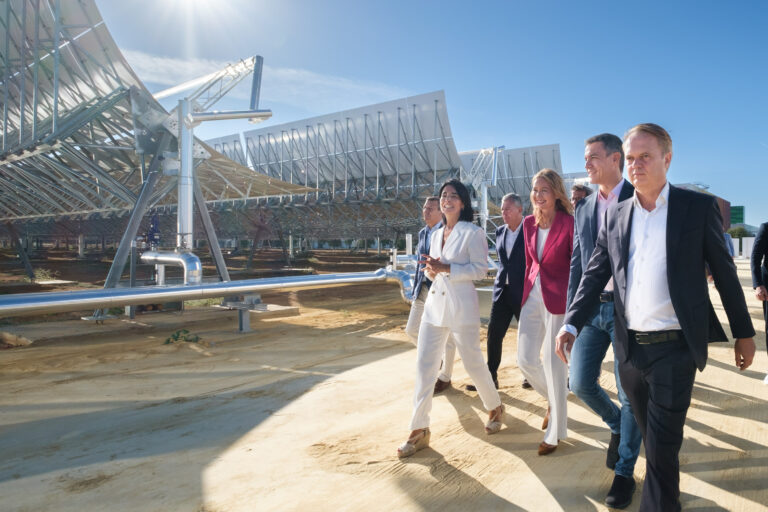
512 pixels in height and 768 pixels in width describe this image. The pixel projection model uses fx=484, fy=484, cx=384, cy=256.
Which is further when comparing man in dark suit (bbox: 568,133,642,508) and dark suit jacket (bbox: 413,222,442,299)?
dark suit jacket (bbox: 413,222,442,299)

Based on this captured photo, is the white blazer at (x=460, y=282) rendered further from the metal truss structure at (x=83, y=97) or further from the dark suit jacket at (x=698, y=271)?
the metal truss structure at (x=83, y=97)

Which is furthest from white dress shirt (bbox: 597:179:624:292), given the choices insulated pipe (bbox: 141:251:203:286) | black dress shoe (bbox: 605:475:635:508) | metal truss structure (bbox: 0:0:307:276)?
metal truss structure (bbox: 0:0:307:276)

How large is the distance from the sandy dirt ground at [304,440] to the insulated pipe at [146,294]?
2.77 ft

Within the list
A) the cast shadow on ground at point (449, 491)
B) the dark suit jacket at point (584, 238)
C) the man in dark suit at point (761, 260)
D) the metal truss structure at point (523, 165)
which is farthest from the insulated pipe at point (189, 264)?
the metal truss structure at point (523, 165)

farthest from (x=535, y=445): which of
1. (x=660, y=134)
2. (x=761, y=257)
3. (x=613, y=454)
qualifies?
(x=761, y=257)

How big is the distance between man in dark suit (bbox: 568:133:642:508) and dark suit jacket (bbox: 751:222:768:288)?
298cm

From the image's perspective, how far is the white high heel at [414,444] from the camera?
3.19 metres

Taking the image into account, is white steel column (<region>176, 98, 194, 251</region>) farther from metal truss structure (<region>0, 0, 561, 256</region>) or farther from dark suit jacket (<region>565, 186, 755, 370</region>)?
dark suit jacket (<region>565, 186, 755, 370</region>)

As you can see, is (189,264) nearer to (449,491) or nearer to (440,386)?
(440,386)

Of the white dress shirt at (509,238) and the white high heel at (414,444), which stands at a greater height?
the white dress shirt at (509,238)

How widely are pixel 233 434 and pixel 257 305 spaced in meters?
4.95

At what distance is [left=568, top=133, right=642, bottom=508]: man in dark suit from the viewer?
2.68 m

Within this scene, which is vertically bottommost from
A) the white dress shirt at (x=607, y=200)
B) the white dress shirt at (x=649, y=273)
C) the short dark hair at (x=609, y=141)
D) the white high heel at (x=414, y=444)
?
the white high heel at (x=414, y=444)

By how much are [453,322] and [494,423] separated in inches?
35.2
